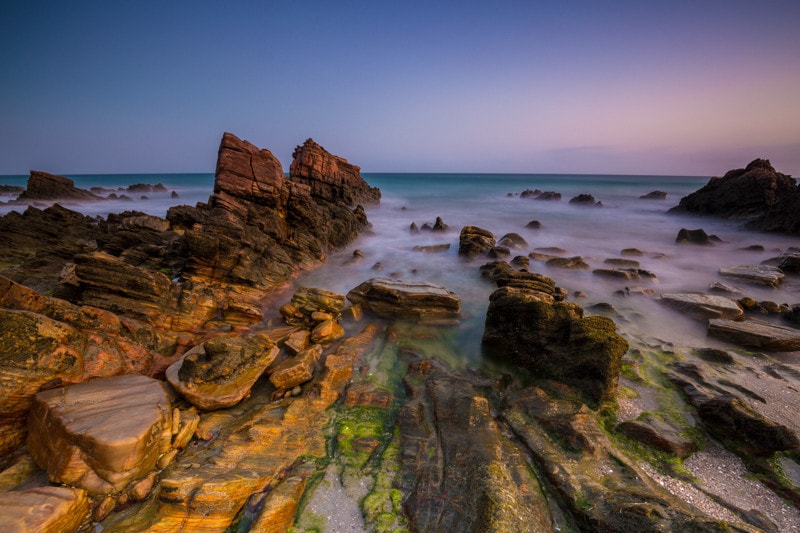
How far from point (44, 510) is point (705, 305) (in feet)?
48.8

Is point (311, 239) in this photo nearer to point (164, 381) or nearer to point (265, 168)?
point (265, 168)

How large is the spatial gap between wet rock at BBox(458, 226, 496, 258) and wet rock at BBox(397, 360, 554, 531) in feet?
37.8

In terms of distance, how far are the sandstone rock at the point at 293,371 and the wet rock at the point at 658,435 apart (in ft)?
19.4

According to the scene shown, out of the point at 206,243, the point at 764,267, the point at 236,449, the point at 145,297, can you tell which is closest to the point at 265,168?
the point at 206,243

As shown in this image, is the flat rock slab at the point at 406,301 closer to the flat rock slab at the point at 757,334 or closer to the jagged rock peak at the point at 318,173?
the flat rock slab at the point at 757,334

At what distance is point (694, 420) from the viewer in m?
5.52

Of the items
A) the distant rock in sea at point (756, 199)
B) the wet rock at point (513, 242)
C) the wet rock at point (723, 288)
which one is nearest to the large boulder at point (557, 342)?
the wet rock at point (723, 288)

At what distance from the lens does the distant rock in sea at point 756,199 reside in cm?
2200

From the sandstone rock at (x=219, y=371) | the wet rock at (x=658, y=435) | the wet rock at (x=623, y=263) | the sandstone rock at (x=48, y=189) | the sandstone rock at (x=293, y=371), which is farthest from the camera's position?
the sandstone rock at (x=48, y=189)

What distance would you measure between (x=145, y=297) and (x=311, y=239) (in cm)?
810

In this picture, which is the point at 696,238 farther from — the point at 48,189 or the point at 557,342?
the point at 48,189

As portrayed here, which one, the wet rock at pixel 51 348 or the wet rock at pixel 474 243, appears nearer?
the wet rock at pixel 51 348

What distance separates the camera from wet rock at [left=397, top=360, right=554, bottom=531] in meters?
3.75

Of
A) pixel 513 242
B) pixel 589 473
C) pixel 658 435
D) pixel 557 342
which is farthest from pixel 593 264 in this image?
pixel 589 473
